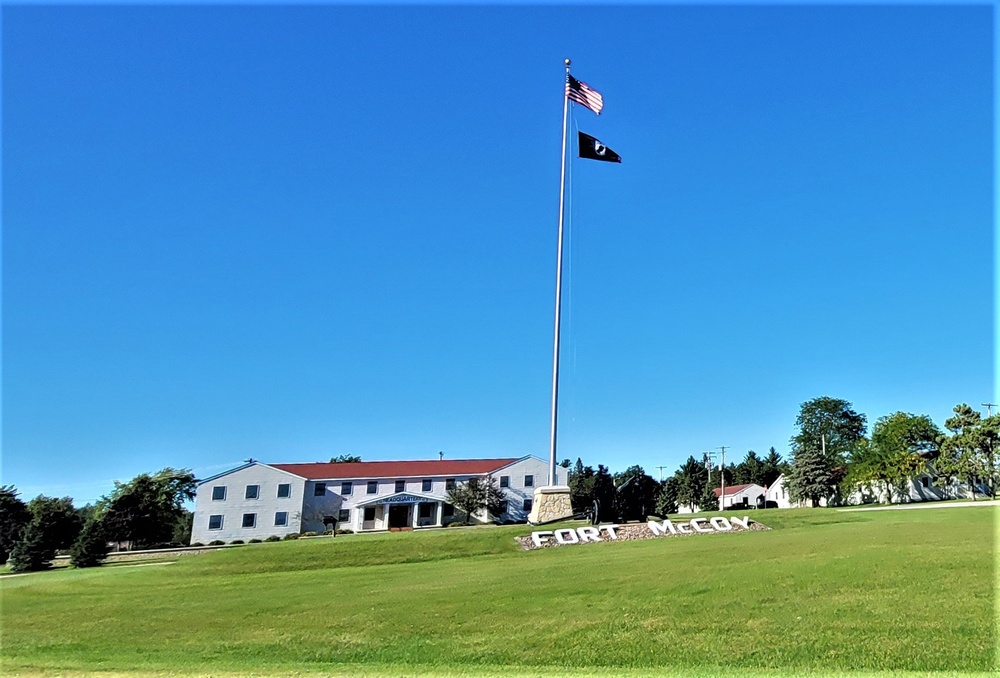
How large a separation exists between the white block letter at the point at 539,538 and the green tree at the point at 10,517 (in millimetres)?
32827

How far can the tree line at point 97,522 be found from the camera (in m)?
27.1

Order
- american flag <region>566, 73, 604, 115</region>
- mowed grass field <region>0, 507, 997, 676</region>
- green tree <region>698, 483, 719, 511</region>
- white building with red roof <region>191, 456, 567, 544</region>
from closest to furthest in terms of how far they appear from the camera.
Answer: mowed grass field <region>0, 507, 997, 676</region>, american flag <region>566, 73, 604, 115</region>, white building with red roof <region>191, 456, 567, 544</region>, green tree <region>698, 483, 719, 511</region>

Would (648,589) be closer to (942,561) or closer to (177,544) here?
(942,561)

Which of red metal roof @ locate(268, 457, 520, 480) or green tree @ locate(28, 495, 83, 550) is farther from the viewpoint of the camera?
red metal roof @ locate(268, 457, 520, 480)

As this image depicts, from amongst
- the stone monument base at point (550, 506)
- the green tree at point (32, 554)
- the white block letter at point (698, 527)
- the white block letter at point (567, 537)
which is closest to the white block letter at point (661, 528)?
the white block letter at point (698, 527)

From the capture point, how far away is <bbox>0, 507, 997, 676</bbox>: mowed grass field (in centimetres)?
776

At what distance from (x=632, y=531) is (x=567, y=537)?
7.97 feet

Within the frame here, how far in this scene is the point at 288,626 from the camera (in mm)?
10648

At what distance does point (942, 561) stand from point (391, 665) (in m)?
10.8

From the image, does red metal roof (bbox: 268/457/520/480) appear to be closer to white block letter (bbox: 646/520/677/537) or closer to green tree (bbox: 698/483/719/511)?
green tree (bbox: 698/483/719/511)

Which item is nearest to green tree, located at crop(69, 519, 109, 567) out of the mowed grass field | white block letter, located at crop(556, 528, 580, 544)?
the mowed grass field

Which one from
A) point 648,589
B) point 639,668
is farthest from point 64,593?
point 639,668

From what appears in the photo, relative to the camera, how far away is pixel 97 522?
31766 millimetres

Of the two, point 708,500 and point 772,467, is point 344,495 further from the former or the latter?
point 772,467
